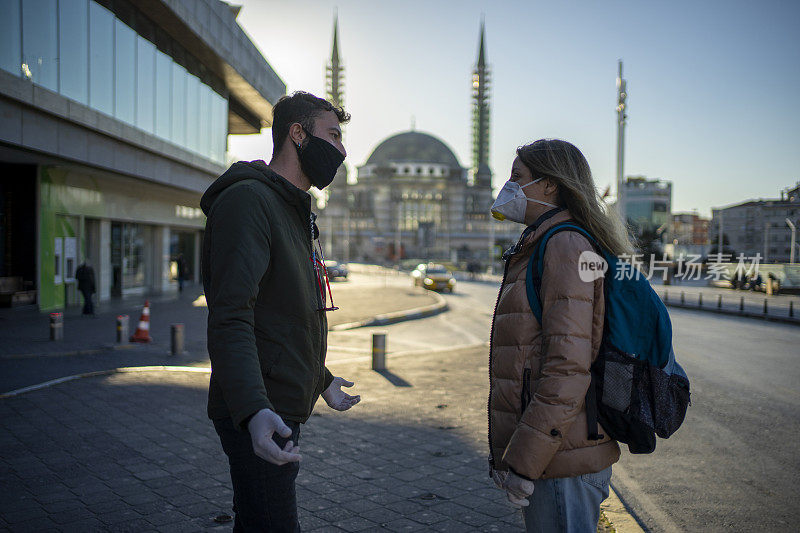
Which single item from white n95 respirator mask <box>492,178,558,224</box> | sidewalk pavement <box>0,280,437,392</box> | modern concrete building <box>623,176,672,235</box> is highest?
modern concrete building <box>623,176,672,235</box>

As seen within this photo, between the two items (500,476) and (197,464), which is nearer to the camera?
(500,476)

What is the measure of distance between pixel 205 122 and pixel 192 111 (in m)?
1.52

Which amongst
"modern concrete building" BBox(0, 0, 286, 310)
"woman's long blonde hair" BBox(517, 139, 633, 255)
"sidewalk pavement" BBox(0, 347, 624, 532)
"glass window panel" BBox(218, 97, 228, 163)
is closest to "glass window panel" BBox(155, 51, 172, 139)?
"modern concrete building" BBox(0, 0, 286, 310)

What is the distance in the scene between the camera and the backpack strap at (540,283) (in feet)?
7.68

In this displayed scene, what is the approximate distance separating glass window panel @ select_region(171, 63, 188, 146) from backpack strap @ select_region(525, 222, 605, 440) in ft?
75.9

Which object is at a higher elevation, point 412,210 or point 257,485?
point 412,210

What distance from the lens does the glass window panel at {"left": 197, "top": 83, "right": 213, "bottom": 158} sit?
25.8 metres

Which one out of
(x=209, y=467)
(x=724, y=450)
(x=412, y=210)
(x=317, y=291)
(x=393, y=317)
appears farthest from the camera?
(x=412, y=210)

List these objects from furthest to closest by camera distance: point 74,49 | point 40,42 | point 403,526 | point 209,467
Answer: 1. point 74,49
2. point 40,42
3. point 209,467
4. point 403,526

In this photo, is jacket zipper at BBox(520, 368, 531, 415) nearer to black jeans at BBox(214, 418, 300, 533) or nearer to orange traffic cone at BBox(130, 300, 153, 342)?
black jeans at BBox(214, 418, 300, 533)

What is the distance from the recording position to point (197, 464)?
512 cm

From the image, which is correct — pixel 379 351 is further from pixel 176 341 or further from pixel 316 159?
pixel 316 159

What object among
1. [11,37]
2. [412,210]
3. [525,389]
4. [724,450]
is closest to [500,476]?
[525,389]

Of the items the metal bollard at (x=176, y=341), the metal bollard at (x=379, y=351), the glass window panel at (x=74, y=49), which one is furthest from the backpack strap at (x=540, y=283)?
the glass window panel at (x=74, y=49)
